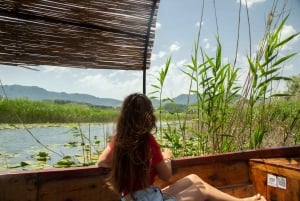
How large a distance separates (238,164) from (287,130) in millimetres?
1418

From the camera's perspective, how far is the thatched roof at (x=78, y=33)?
5.87 feet

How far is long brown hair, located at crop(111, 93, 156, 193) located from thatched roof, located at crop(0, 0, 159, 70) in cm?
50

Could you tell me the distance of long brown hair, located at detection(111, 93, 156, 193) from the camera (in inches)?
63.1

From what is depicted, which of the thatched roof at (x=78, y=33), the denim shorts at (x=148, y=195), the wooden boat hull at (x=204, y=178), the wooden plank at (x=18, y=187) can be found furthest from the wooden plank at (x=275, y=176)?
the wooden plank at (x=18, y=187)

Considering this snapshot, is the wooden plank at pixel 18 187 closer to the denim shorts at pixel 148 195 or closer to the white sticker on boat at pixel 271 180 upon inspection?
the denim shorts at pixel 148 195

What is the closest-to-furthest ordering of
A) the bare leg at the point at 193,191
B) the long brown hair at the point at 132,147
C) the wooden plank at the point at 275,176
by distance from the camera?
the long brown hair at the point at 132,147
the bare leg at the point at 193,191
the wooden plank at the point at 275,176

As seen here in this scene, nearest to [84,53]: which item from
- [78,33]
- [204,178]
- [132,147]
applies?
[78,33]

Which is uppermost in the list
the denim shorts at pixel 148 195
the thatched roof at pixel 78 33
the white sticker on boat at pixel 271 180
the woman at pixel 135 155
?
the thatched roof at pixel 78 33

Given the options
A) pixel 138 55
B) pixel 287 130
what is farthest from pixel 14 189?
pixel 287 130

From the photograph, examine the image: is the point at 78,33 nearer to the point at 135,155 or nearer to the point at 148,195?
the point at 135,155

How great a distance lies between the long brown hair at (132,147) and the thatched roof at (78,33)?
50cm

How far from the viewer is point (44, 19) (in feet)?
6.01

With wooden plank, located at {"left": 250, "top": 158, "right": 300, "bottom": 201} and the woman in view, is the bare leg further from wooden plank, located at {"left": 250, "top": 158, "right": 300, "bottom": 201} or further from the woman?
wooden plank, located at {"left": 250, "top": 158, "right": 300, "bottom": 201}

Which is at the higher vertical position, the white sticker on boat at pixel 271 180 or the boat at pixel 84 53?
the boat at pixel 84 53
